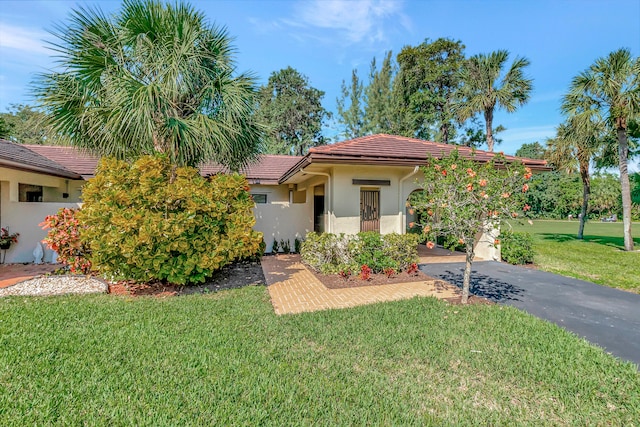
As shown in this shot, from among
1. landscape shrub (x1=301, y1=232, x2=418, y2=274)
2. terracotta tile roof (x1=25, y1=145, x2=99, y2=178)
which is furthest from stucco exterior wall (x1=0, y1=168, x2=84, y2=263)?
landscape shrub (x1=301, y1=232, x2=418, y2=274)

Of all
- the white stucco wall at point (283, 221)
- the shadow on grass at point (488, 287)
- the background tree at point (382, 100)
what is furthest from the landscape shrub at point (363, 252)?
the background tree at point (382, 100)

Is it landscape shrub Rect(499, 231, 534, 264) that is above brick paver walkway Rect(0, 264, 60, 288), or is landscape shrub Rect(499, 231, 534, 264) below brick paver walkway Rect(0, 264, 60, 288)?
above

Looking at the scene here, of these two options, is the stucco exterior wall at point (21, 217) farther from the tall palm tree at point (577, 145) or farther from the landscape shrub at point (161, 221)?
the tall palm tree at point (577, 145)

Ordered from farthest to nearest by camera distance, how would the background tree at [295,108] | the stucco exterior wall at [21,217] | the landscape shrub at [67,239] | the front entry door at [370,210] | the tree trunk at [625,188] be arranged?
1. the background tree at [295,108]
2. the tree trunk at [625,188]
3. the stucco exterior wall at [21,217]
4. the front entry door at [370,210]
5. the landscape shrub at [67,239]

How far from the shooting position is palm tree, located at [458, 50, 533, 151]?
20516 mm

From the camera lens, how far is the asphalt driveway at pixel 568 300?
16.3 feet

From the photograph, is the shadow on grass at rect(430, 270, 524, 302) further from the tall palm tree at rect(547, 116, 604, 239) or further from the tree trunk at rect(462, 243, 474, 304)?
the tall palm tree at rect(547, 116, 604, 239)

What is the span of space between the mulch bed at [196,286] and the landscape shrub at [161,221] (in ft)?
1.93

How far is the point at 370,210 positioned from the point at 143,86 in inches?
302

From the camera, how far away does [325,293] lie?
7.55 meters

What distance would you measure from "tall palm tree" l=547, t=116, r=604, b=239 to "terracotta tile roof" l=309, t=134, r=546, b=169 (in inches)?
308

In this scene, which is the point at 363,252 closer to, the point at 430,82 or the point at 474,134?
the point at 430,82

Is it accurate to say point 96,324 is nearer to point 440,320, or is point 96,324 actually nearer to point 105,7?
point 440,320

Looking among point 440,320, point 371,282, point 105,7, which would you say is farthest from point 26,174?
point 440,320
